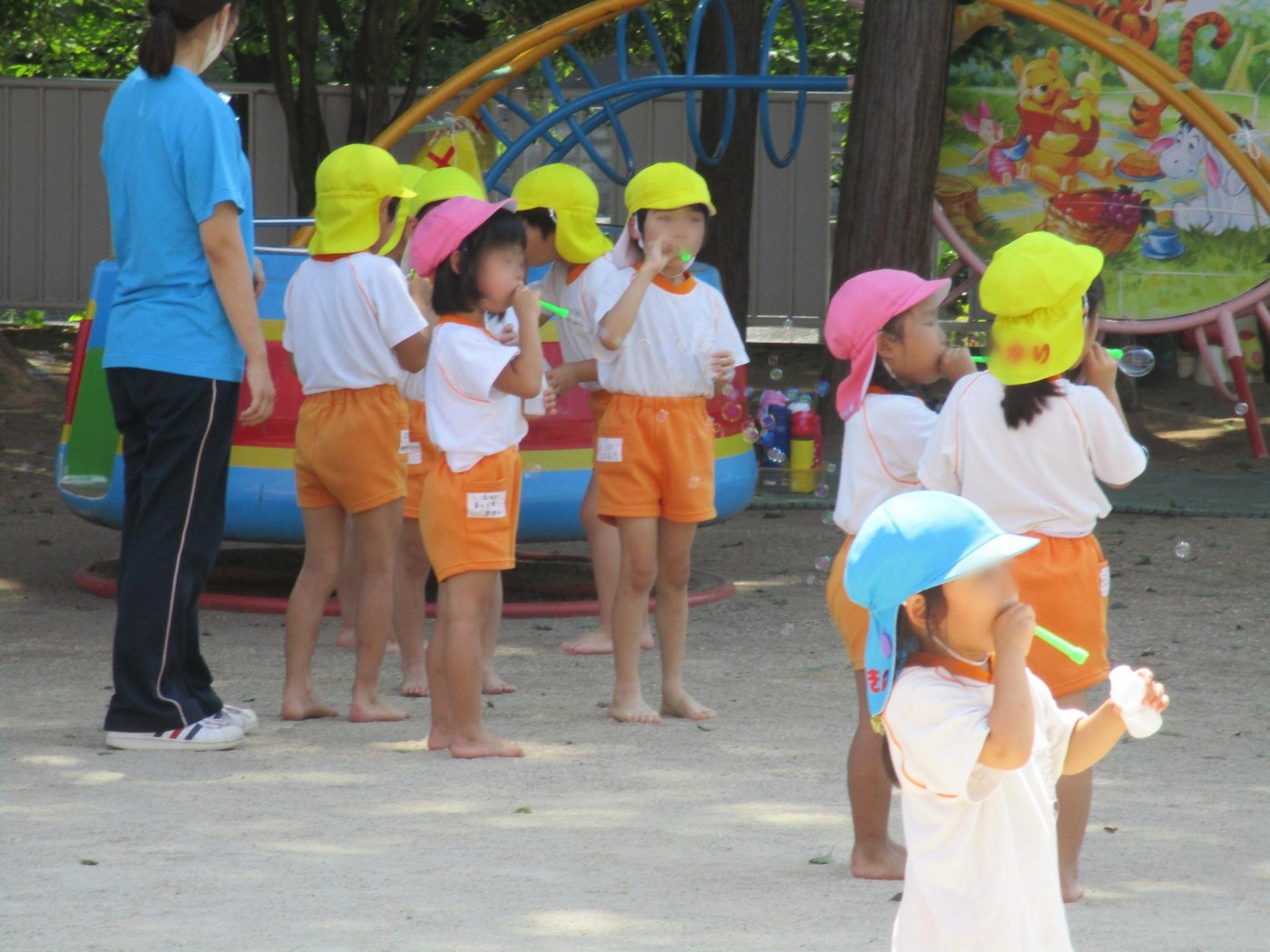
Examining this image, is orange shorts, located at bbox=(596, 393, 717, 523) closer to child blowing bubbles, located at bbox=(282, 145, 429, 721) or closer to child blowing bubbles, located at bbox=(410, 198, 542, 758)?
child blowing bubbles, located at bbox=(410, 198, 542, 758)

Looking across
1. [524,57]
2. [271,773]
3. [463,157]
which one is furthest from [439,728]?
[524,57]

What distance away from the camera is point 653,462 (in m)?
5.11

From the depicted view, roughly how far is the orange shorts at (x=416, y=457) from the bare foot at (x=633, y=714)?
0.83m

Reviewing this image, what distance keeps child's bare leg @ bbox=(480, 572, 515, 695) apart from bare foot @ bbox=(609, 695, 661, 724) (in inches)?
17.8

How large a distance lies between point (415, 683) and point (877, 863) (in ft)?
6.98

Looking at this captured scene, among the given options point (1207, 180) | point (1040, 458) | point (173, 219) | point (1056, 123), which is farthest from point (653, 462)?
point (1207, 180)

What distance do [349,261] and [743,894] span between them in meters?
2.23

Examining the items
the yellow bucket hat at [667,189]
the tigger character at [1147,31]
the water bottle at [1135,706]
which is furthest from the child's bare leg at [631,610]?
the tigger character at [1147,31]

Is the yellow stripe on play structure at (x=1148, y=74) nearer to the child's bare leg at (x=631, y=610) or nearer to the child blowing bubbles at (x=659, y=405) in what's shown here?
the child blowing bubbles at (x=659, y=405)

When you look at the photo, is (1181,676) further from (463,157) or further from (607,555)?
(463,157)

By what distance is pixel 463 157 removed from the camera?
895cm

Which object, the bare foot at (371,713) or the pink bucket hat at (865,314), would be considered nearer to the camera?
the pink bucket hat at (865,314)

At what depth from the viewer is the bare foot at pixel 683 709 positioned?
5246 mm

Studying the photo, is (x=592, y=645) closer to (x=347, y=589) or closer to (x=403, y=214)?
(x=347, y=589)
